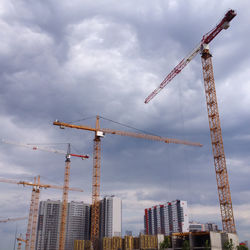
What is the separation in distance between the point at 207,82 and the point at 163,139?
161 feet

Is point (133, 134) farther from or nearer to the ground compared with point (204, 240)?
farther from the ground

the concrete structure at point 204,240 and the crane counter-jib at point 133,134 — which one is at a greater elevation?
the crane counter-jib at point 133,134

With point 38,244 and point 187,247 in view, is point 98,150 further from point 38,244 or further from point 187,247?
point 38,244

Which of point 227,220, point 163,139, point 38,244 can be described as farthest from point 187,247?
point 38,244

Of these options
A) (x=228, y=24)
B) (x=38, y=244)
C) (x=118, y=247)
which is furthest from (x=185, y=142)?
(x=38, y=244)

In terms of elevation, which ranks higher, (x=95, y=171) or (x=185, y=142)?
(x=185, y=142)

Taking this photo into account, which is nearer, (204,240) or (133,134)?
(204,240)

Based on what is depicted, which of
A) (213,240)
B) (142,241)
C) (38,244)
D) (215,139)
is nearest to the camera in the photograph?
(213,240)

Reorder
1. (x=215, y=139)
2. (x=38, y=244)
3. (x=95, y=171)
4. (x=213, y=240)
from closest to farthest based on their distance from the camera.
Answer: (x=213, y=240), (x=215, y=139), (x=95, y=171), (x=38, y=244)

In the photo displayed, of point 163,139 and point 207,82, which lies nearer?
point 207,82

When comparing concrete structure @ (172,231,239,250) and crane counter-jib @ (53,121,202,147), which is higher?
crane counter-jib @ (53,121,202,147)

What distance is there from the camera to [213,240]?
80.7 metres

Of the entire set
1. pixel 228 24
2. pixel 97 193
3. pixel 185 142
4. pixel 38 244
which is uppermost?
pixel 228 24

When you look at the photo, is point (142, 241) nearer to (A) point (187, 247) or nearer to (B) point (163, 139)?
(A) point (187, 247)
